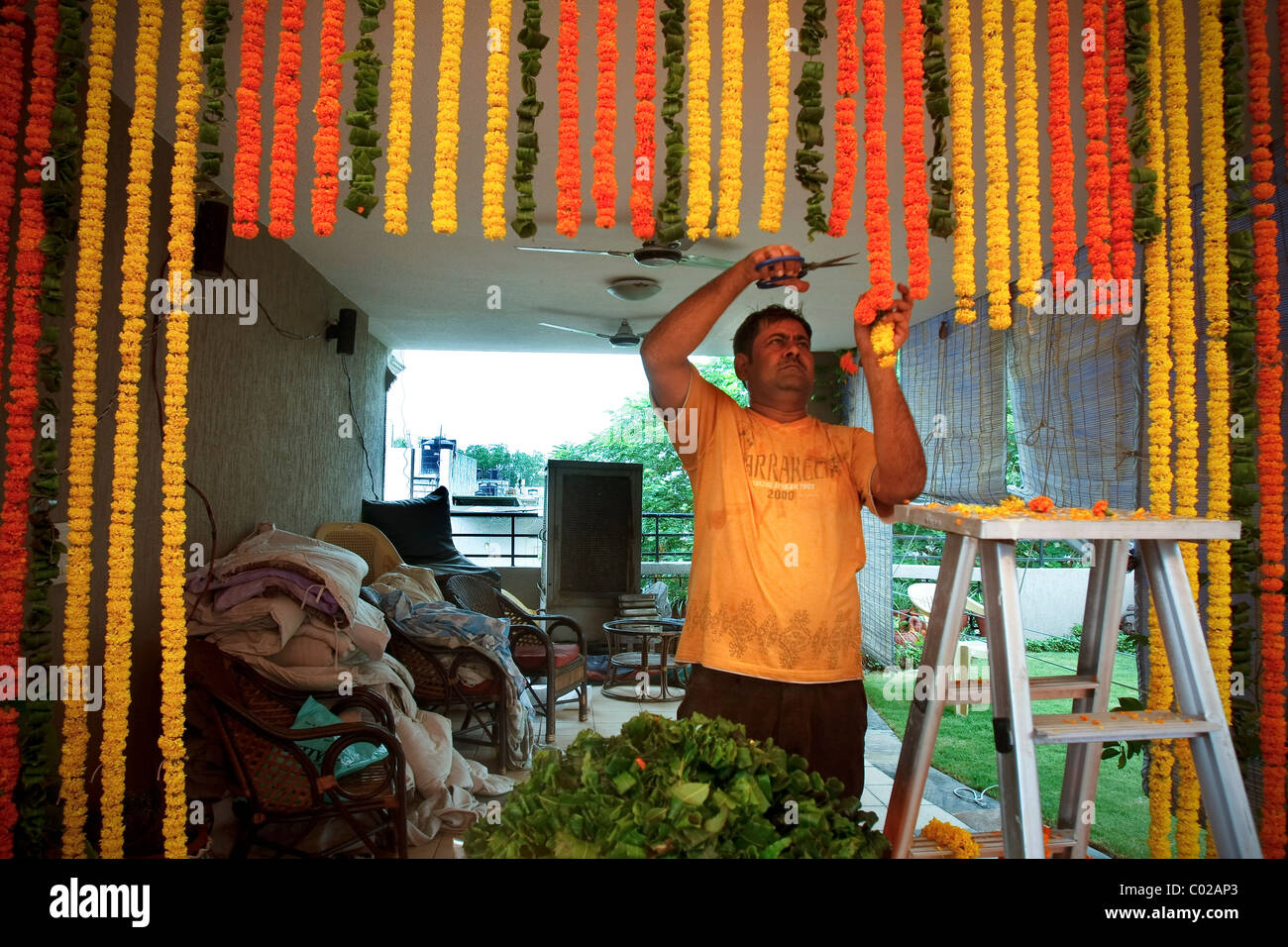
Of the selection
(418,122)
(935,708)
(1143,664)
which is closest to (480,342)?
(418,122)

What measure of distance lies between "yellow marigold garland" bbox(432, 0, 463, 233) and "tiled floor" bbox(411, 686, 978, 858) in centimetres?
215

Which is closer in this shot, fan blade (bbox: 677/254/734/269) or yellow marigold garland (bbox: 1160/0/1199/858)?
yellow marigold garland (bbox: 1160/0/1199/858)

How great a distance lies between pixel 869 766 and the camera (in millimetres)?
4715

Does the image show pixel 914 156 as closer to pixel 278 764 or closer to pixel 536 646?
pixel 278 764

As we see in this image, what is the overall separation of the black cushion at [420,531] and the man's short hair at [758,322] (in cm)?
428

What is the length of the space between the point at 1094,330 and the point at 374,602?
4.09 meters

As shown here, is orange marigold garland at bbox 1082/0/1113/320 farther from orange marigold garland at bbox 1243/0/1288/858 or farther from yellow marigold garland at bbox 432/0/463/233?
yellow marigold garland at bbox 432/0/463/233

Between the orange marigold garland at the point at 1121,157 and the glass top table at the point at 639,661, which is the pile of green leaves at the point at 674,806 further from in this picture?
the glass top table at the point at 639,661

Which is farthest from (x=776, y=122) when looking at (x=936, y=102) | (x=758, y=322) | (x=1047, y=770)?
(x=1047, y=770)

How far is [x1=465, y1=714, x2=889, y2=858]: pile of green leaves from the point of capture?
1.13m

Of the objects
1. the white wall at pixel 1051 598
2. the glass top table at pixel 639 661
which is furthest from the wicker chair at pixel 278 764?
the white wall at pixel 1051 598

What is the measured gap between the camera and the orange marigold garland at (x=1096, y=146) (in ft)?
5.28

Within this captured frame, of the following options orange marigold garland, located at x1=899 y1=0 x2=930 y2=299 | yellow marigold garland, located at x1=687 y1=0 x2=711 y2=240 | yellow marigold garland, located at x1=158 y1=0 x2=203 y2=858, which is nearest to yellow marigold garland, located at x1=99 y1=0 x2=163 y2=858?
yellow marigold garland, located at x1=158 y1=0 x2=203 y2=858

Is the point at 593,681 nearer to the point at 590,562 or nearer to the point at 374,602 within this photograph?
the point at 590,562
